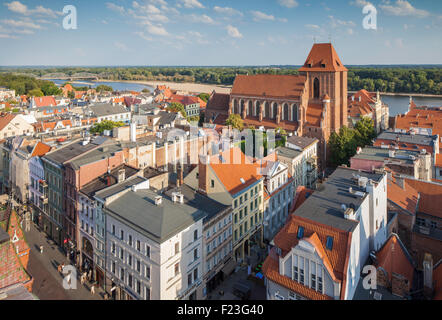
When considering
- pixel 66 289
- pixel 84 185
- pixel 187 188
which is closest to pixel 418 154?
pixel 187 188

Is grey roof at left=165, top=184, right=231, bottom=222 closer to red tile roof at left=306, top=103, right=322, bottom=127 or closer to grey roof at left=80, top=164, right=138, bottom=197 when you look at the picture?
grey roof at left=80, top=164, right=138, bottom=197

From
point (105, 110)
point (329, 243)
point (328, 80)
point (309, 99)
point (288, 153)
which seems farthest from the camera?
point (105, 110)

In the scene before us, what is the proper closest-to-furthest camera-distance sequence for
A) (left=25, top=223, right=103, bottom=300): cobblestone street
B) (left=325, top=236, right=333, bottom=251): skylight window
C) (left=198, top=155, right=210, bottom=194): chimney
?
(left=325, top=236, right=333, bottom=251): skylight window, (left=25, top=223, right=103, bottom=300): cobblestone street, (left=198, top=155, right=210, bottom=194): chimney

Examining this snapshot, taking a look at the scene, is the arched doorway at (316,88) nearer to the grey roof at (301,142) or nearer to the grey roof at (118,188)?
the grey roof at (301,142)

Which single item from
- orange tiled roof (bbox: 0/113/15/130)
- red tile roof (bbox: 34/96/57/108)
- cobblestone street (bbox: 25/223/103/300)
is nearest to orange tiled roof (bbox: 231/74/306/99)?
orange tiled roof (bbox: 0/113/15/130)

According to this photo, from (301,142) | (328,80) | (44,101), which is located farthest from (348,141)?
(44,101)

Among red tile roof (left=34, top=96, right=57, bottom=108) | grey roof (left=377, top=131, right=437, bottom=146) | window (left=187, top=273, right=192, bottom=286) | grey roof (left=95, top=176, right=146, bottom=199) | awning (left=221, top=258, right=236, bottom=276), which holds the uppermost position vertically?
red tile roof (left=34, top=96, right=57, bottom=108)

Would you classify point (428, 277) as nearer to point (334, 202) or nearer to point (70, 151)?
point (334, 202)
